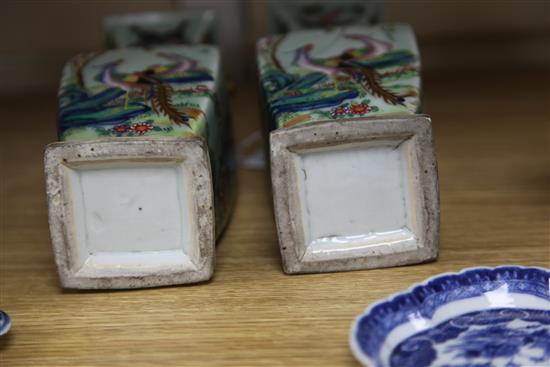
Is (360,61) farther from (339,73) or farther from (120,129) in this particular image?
(120,129)

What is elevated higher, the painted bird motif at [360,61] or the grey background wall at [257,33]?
the painted bird motif at [360,61]

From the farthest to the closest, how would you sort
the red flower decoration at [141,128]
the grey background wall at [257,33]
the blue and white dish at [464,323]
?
the grey background wall at [257,33], the red flower decoration at [141,128], the blue and white dish at [464,323]

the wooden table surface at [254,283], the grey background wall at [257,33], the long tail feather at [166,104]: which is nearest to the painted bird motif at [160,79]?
the long tail feather at [166,104]

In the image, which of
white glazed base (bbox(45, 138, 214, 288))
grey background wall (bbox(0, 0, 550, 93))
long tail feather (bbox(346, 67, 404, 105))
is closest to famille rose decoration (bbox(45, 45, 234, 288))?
white glazed base (bbox(45, 138, 214, 288))

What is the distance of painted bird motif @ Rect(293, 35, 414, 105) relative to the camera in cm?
Answer: 72

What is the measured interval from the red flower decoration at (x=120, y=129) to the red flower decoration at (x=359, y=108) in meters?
0.13

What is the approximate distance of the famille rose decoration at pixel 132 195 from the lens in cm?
65

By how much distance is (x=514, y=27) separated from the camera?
3.92 ft

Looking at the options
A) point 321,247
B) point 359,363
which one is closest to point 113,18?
point 321,247

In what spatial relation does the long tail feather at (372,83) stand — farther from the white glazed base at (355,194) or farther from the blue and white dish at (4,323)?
the blue and white dish at (4,323)

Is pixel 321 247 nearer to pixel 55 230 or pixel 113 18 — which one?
pixel 55 230

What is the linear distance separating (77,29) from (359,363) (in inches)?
30.3

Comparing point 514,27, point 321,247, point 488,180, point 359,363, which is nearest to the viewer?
point 359,363

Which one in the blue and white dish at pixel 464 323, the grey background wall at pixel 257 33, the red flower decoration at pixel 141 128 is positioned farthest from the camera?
the grey background wall at pixel 257 33
